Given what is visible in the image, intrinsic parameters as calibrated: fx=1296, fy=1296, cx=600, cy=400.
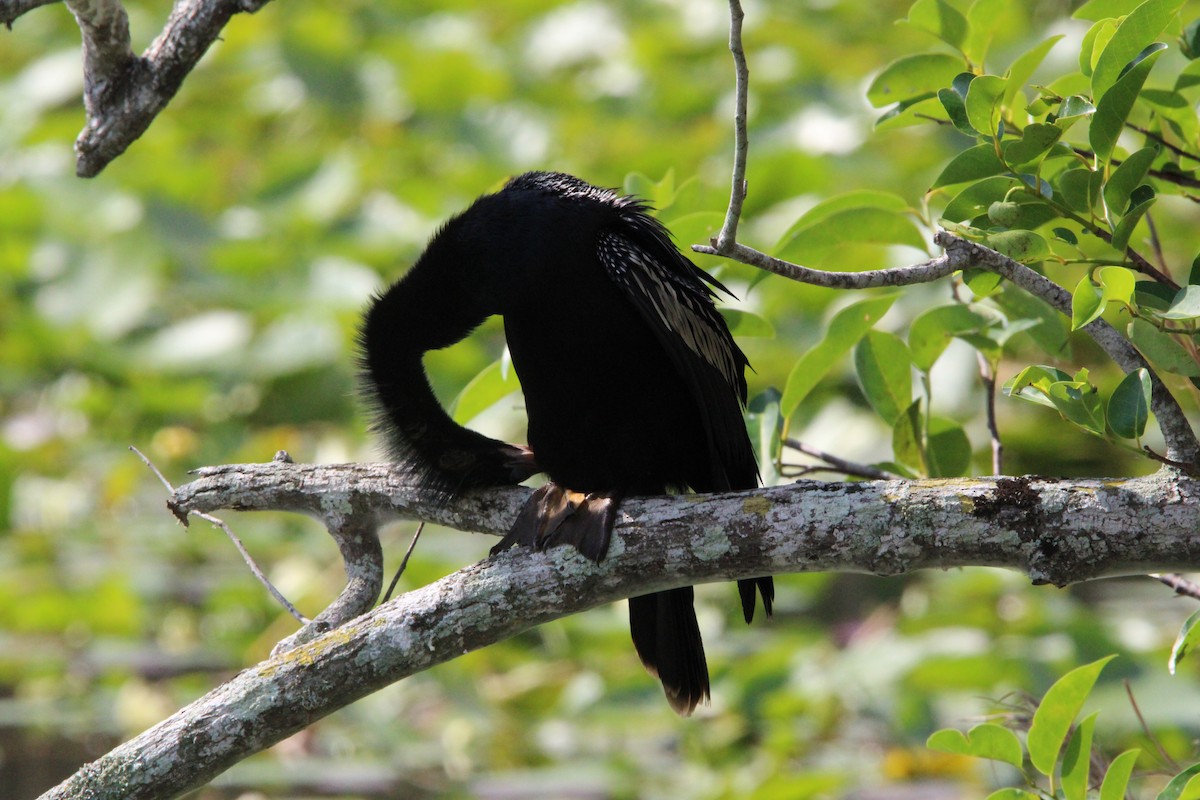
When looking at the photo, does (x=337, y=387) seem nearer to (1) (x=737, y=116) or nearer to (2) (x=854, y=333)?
(2) (x=854, y=333)

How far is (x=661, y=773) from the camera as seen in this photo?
3.87m

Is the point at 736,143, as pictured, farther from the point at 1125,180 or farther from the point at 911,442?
the point at 911,442

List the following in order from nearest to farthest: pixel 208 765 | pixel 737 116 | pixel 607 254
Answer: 1. pixel 737 116
2. pixel 208 765
3. pixel 607 254

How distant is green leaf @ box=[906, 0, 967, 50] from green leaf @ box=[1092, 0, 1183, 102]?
35 centimetres

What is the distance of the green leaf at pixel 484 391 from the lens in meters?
2.36

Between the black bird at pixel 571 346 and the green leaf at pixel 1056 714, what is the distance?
2.02 feet

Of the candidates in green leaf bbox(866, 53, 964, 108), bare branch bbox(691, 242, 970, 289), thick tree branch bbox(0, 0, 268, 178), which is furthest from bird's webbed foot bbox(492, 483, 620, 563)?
thick tree branch bbox(0, 0, 268, 178)

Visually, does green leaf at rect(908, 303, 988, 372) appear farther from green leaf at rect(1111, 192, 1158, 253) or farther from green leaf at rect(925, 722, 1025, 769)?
green leaf at rect(925, 722, 1025, 769)

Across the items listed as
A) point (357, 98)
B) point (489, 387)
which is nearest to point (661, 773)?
point (489, 387)

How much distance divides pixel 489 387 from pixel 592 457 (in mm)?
278

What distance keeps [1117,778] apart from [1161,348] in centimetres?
55

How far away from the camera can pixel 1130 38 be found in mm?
1632

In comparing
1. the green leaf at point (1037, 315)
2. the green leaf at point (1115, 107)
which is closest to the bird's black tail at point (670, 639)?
the green leaf at point (1037, 315)

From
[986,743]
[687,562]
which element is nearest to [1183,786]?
[986,743]
